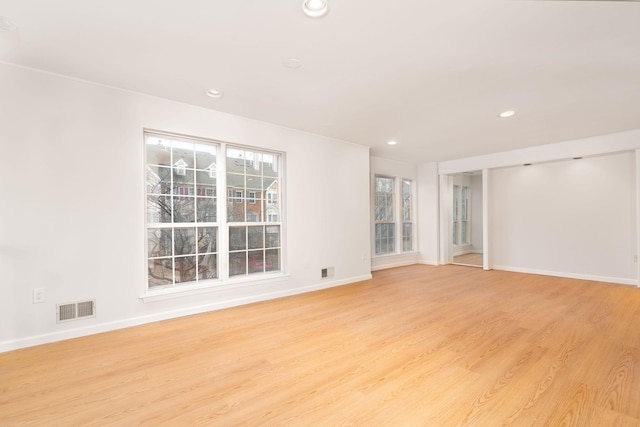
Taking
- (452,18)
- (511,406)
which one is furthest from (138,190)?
(511,406)

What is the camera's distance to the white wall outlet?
2572 mm

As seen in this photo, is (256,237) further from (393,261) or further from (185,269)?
(393,261)

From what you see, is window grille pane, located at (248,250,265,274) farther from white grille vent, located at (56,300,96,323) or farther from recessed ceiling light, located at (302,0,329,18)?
Result: recessed ceiling light, located at (302,0,329,18)

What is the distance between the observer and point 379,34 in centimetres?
212

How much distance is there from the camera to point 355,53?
2.37 meters

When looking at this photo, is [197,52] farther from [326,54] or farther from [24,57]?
[24,57]

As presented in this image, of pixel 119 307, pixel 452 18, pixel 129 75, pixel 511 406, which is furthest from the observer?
pixel 119 307

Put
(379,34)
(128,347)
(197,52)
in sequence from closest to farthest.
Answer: (379,34), (197,52), (128,347)

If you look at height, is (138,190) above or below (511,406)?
above

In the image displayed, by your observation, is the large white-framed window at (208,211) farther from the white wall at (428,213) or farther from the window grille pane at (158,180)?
the white wall at (428,213)

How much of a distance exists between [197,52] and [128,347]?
8.77 ft

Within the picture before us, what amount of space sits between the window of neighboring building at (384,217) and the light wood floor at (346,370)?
2.91 metres

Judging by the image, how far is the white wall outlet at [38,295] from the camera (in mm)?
2572

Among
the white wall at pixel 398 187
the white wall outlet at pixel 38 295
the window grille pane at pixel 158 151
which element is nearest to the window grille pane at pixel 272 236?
the window grille pane at pixel 158 151
